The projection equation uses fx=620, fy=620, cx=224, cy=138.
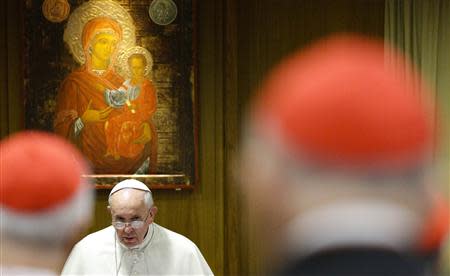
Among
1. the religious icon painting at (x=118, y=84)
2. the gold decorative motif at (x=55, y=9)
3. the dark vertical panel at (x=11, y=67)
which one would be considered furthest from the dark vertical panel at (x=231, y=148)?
the dark vertical panel at (x=11, y=67)

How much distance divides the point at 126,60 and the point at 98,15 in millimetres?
472

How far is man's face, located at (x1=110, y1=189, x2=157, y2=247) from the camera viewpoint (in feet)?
12.8

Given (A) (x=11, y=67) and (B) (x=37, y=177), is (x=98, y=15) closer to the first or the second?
(A) (x=11, y=67)

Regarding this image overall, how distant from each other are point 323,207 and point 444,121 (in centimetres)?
534

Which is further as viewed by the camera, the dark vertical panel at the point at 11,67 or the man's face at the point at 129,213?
the dark vertical panel at the point at 11,67

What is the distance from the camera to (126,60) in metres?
5.61

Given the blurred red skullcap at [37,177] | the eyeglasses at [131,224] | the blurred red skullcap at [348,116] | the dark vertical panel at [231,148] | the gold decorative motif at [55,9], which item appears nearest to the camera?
the blurred red skullcap at [348,116]

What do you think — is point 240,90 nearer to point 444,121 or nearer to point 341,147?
point 444,121

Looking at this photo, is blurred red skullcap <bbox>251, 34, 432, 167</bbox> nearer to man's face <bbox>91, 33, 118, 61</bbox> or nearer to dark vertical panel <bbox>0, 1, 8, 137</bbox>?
man's face <bbox>91, 33, 118, 61</bbox>

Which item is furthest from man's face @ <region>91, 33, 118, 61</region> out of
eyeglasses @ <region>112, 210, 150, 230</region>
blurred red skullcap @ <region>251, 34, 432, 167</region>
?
blurred red skullcap @ <region>251, 34, 432, 167</region>

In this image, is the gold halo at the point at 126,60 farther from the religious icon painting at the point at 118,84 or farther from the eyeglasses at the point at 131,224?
the eyeglasses at the point at 131,224

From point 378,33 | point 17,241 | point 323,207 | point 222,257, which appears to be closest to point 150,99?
point 222,257

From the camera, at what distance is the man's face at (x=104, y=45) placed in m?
5.60

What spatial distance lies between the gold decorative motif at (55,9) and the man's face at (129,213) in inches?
91.7
